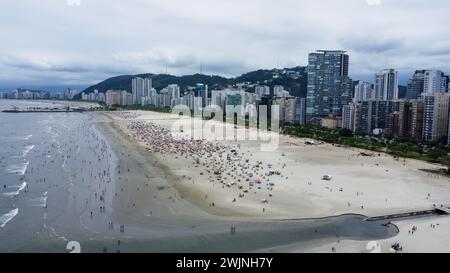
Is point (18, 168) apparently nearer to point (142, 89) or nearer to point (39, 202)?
point (39, 202)

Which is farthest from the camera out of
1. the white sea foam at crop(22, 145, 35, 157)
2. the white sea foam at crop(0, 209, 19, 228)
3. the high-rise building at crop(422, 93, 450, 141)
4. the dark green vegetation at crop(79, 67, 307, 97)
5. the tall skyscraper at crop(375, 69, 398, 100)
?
the dark green vegetation at crop(79, 67, 307, 97)

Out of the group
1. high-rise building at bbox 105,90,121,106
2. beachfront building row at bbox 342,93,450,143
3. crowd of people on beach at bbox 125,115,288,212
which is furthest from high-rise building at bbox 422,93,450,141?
high-rise building at bbox 105,90,121,106

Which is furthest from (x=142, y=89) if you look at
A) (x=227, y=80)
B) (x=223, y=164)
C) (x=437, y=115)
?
(x=223, y=164)

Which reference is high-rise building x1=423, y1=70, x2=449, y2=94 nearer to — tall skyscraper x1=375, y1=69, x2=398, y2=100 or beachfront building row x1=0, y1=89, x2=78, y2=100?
tall skyscraper x1=375, y1=69, x2=398, y2=100

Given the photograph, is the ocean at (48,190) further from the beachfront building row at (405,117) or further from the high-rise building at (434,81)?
the high-rise building at (434,81)

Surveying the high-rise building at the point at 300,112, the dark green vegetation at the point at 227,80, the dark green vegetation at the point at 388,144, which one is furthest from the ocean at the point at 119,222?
the dark green vegetation at the point at 227,80
